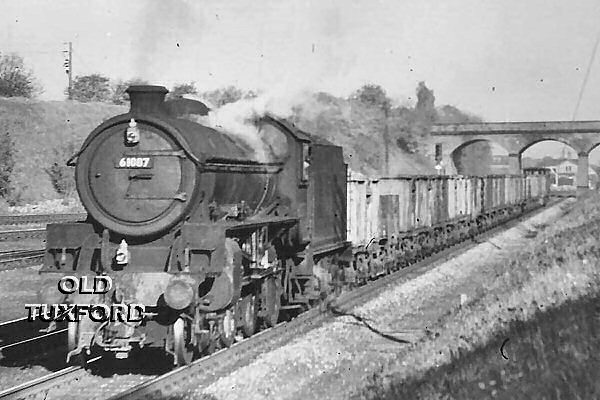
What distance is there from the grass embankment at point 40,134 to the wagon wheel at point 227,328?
34.7 metres

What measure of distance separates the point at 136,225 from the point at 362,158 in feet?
151

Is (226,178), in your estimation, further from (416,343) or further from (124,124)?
(416,343)

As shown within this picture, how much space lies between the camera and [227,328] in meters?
11.1

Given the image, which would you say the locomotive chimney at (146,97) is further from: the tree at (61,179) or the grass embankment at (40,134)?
the tree at (61,179)

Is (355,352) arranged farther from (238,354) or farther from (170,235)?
(170,235)

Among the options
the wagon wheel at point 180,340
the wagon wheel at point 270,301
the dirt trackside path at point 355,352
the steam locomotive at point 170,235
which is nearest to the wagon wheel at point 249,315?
the steam locomotive at point 170,235

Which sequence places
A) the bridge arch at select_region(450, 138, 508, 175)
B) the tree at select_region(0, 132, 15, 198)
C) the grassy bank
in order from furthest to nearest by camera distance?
the bridge arch at select_region(450, 138, 508, 175) → the tree at select_region(0, 132, 15, 198) → the grassy bank

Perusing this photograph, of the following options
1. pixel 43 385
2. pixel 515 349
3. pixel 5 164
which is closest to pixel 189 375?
pixel 43 385

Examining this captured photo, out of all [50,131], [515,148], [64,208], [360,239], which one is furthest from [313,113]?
[515,148]

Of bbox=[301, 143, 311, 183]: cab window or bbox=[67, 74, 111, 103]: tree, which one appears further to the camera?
bbox=[67, 74, 111, 103]: tree

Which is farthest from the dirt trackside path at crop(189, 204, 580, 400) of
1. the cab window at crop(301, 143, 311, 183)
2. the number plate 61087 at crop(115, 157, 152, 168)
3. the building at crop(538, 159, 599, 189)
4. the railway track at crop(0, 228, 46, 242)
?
the building at crop(538, 159, 599, 189)

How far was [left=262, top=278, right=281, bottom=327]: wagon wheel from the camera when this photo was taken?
41.2 ft

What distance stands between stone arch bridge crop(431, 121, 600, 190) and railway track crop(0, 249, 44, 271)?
224 feet

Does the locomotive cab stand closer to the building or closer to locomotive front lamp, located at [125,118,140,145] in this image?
locomotive front lamp, located at [125,118,140,145]
